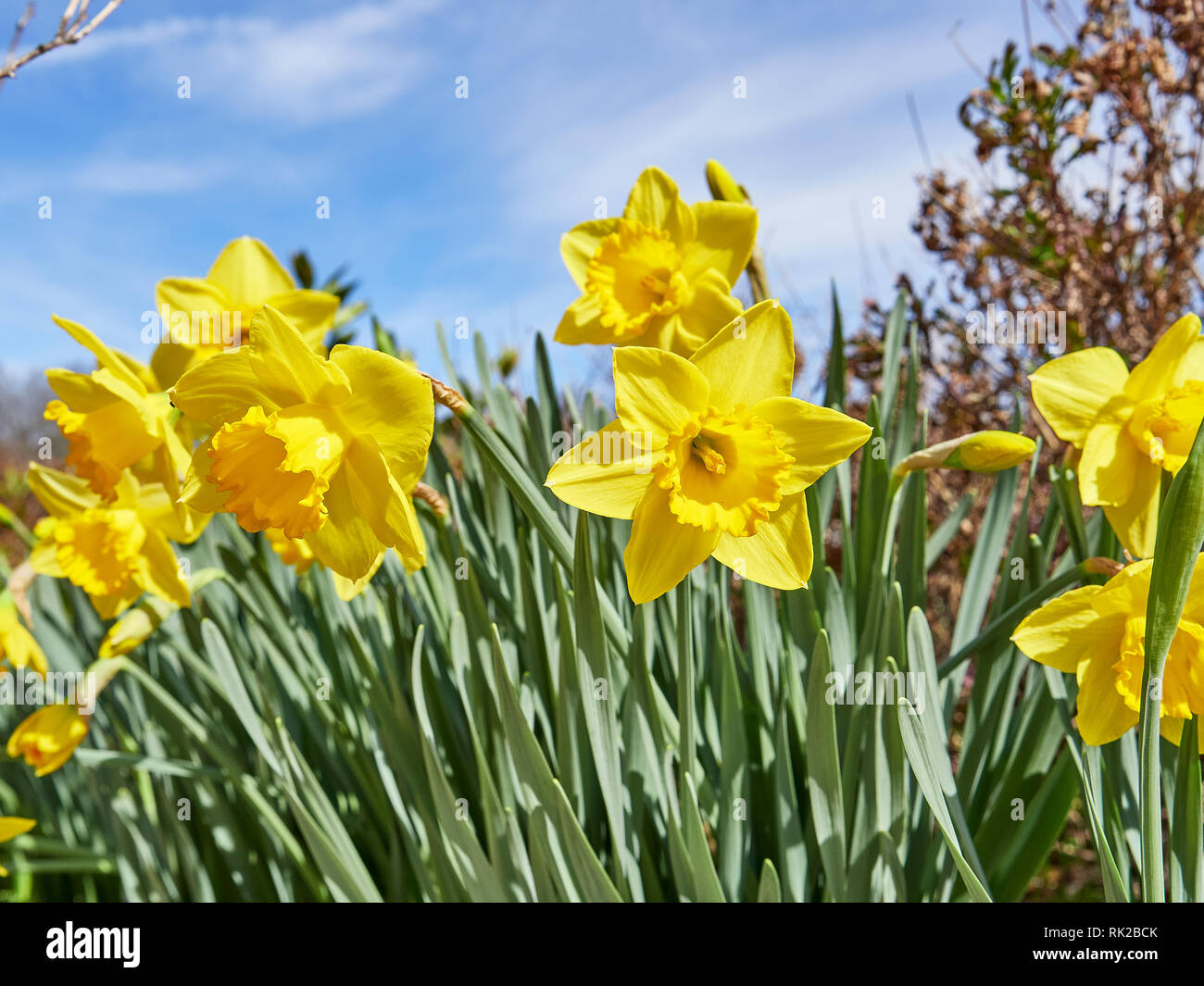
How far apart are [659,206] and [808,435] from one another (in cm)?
44

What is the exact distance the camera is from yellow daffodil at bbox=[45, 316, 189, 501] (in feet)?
3.55

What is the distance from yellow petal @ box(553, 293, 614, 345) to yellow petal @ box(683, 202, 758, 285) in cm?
14

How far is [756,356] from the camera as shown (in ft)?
2.82

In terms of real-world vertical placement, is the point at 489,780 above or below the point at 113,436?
below

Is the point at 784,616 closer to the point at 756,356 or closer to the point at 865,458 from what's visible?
the point at 865,458

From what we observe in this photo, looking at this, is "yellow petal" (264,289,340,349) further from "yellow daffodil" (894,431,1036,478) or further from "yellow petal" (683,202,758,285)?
"yellow daffodil" (894,431,1036,478)

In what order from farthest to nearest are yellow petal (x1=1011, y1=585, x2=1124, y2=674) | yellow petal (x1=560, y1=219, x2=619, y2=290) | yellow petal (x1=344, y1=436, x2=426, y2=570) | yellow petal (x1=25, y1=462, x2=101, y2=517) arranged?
yellow petal (x1=25, y1=462, x2=101, y2=517), yellow petal (x1=560, y1=219, x2=619, y2=290), yellow petal (x1=1011, y1=585, x2=1124, y2=674), yellow petal (x1=344, y1=436, x2=426, y2=570)

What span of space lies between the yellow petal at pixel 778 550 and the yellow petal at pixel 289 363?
44 cm

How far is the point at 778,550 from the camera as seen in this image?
89cm

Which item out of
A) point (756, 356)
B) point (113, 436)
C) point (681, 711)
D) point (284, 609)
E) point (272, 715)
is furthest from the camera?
point (284, 609)

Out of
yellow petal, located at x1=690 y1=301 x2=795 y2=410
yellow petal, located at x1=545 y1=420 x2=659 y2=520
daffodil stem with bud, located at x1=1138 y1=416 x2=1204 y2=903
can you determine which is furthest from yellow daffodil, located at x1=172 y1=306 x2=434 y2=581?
daffodil stem with bud, located at x1=1138 y1=416 x2=1204 y2=903
